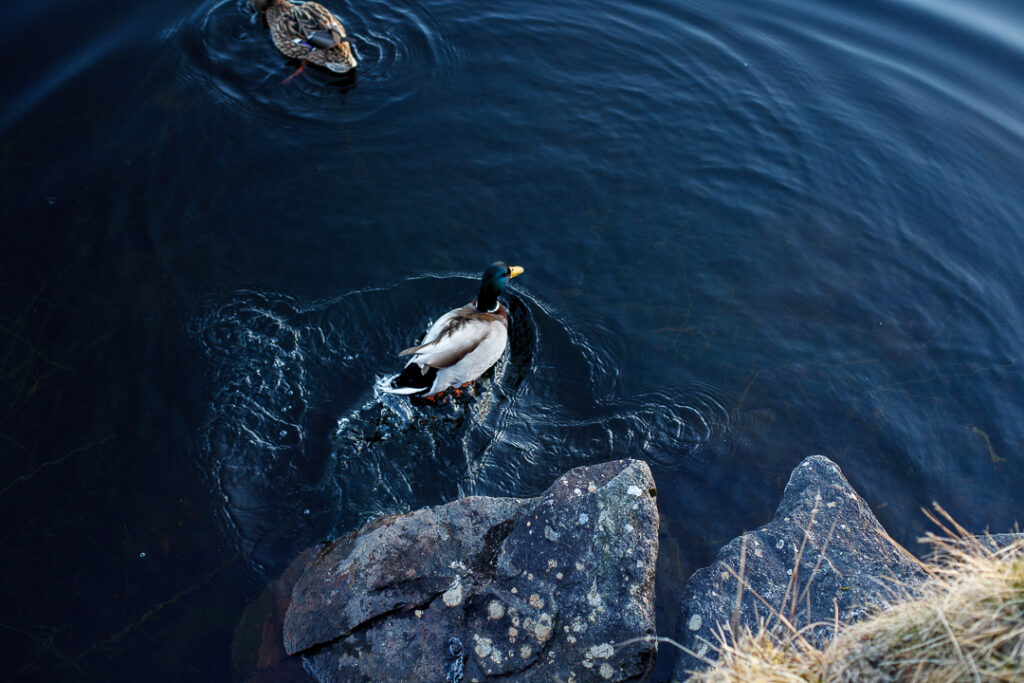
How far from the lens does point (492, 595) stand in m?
3.88

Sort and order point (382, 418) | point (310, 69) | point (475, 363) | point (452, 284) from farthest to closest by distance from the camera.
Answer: point (310, 69), point (452, 284), point (475, 363), point (382, 418)

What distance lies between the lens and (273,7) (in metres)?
7.97

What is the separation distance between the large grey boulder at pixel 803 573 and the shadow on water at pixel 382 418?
3.21ft

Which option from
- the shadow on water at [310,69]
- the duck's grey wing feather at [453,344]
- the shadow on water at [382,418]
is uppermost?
the shadow on water at [310,69]

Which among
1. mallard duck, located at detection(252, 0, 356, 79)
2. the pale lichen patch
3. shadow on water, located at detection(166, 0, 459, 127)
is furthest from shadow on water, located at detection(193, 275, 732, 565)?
mallard duck, located at detection(252, 0, 356, 79)

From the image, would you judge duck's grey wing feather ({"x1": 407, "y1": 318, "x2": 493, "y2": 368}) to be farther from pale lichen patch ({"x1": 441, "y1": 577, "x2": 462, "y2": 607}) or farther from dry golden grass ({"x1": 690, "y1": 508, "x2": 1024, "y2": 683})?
dry golden grass ({"x1": 690, "y1": 508, "x2": 1024, "y2": 683})

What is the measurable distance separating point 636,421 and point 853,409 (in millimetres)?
1916

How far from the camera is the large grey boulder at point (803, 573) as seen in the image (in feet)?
12.6

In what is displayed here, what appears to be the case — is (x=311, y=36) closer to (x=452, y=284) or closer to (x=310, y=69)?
(x=310, y=69)

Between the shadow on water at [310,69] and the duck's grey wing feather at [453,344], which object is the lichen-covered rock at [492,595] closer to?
the duck's grey wing feather at [453,344]

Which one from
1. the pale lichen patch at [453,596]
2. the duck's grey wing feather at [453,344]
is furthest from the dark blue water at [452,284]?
the pale lichen patch at [453,596]

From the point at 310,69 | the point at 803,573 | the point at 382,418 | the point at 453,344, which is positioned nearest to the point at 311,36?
the point at 310,69

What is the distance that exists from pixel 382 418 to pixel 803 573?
306 centimetres

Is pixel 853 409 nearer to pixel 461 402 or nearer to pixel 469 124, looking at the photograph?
pixel 461 402
